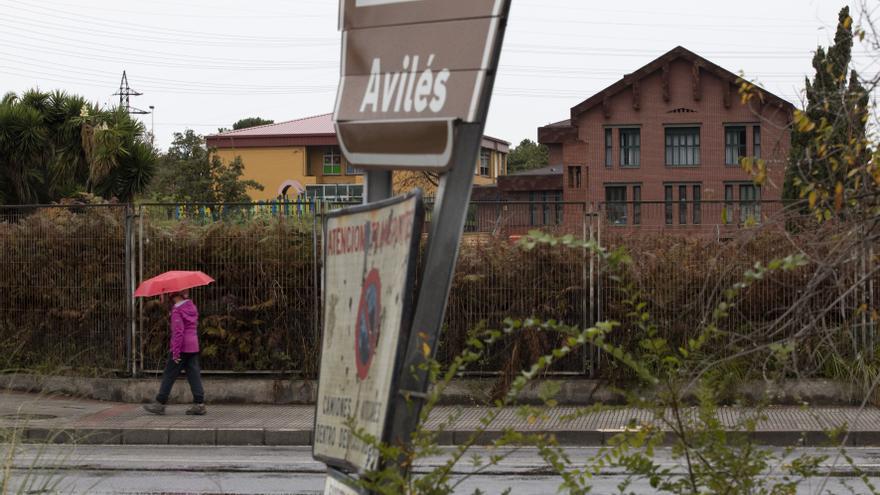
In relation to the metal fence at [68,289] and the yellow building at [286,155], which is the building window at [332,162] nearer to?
the yellow building at [286,155]

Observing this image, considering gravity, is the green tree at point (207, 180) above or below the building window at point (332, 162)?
below

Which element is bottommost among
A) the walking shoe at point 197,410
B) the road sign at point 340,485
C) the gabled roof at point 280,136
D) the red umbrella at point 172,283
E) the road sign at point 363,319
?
the walking shoe at point 197,410

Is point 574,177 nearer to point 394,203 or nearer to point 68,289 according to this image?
point 68,289

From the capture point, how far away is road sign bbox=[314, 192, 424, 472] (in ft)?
10.3

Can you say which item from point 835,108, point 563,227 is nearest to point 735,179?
point 563,227

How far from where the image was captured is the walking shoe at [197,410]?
1496 cm

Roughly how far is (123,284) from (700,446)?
44.4 feet

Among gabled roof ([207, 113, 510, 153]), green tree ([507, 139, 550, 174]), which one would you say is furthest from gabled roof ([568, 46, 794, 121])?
green tree ([507, 139, 550, 174])

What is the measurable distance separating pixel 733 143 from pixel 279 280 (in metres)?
41.1

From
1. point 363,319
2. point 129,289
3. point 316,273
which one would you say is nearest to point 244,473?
point 316,273

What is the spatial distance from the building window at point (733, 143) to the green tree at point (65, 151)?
32.6 meters

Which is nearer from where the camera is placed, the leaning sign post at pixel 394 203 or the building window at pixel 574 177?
the leaning sign post at pixel 394 203

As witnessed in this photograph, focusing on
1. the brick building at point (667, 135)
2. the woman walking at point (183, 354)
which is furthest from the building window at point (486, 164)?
the woman walking at point (183, 354)

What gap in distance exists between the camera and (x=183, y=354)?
14875 mm
